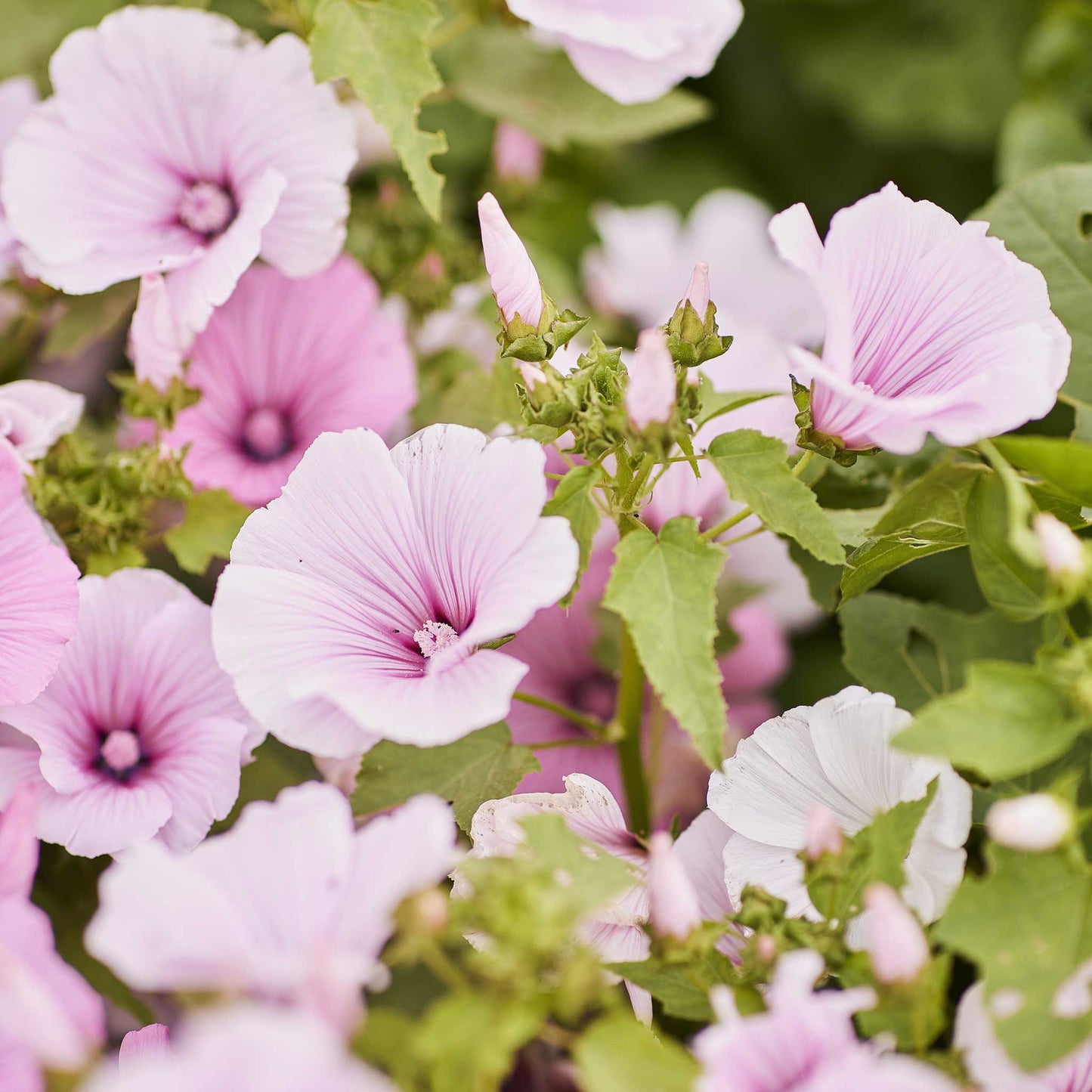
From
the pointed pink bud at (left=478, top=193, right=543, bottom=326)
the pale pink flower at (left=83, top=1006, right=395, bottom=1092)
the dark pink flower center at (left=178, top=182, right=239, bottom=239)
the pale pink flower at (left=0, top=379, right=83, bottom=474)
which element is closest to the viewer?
the pale pink flower at (left=83, top=1006, right=395, bottom=1092)

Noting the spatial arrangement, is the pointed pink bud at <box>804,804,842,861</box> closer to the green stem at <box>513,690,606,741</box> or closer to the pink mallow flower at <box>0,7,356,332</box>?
the green stem at <box>513,690,606,741</box>

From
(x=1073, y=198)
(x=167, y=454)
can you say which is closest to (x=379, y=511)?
(x=167, y=454)

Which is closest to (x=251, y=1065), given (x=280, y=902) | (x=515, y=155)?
(x=280, y=902)

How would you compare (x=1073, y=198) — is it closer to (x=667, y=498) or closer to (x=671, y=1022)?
(x=667, y=498)

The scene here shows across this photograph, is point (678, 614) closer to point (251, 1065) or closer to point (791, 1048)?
point (791, 1048)

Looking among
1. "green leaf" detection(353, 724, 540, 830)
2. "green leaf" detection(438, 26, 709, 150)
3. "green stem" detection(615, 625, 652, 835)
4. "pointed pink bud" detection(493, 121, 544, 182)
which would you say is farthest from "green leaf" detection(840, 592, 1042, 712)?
"pointed pink bud" detection(493, 121, 544, 182)

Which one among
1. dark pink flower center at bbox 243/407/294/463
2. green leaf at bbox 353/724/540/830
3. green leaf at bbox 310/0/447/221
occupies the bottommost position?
green leaf at bbox 353/724/540/830

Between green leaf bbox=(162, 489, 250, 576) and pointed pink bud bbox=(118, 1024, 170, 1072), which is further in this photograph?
green leaf bbox=(162, 489, 250, 576)

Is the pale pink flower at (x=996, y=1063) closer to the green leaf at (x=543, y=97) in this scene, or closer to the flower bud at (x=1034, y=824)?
the flower bud at (x=1034, y=824)
